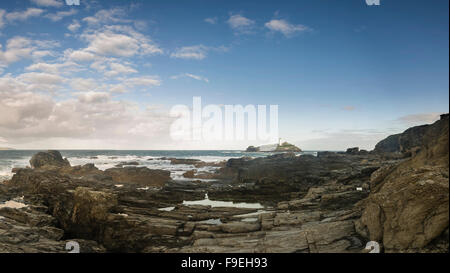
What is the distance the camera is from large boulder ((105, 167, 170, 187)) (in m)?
39.9

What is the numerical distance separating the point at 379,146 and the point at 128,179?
68.6m

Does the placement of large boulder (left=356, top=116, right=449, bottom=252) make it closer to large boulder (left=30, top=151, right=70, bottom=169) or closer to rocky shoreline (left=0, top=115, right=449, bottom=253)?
rocky shoreline (left=0, top=115, right=449, bottom=253)

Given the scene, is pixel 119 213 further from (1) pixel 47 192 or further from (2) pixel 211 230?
(1) pixel 47 192

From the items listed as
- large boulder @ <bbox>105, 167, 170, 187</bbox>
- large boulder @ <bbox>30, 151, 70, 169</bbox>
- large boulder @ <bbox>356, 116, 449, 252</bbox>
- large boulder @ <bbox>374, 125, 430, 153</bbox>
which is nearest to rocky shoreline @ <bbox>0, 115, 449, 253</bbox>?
large boulder @ <bbox>356, 116, 449, 252</bbox>

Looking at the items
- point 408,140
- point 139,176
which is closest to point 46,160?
point 139,176

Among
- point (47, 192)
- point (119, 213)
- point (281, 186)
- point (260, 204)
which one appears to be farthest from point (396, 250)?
point (47, 192)

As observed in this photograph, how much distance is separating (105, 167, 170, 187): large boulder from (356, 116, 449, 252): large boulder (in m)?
34.2

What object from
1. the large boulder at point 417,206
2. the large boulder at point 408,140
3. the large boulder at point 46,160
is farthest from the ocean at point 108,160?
the large boulder at point 408,140

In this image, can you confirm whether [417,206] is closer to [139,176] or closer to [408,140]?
[139,176]

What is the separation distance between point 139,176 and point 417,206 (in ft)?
129

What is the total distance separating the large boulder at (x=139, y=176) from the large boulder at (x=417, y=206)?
34244mm

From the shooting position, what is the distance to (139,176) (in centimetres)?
4103
